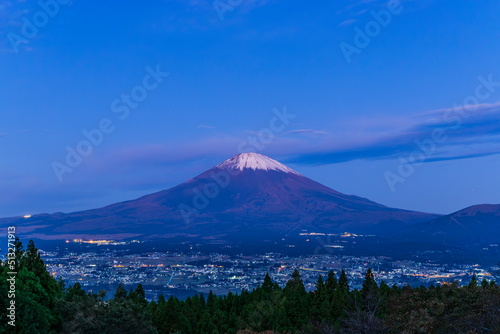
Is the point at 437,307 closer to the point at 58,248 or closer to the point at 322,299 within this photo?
the point at 322,299

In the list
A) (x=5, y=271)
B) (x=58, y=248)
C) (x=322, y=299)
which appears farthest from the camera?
(x=58, y=248)

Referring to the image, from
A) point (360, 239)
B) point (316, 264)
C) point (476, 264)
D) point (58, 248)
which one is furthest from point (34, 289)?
point (360, 239)

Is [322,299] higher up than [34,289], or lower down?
lower down

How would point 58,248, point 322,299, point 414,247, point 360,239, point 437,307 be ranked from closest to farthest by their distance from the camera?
point 437,307, point 322,299, point 414,247, point 58,248, point 360,239

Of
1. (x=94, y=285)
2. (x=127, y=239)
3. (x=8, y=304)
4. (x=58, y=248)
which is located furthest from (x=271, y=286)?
(x=127, y=239)

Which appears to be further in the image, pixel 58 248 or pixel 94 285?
pixel 58 248

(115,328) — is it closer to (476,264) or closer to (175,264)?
(175,264)
